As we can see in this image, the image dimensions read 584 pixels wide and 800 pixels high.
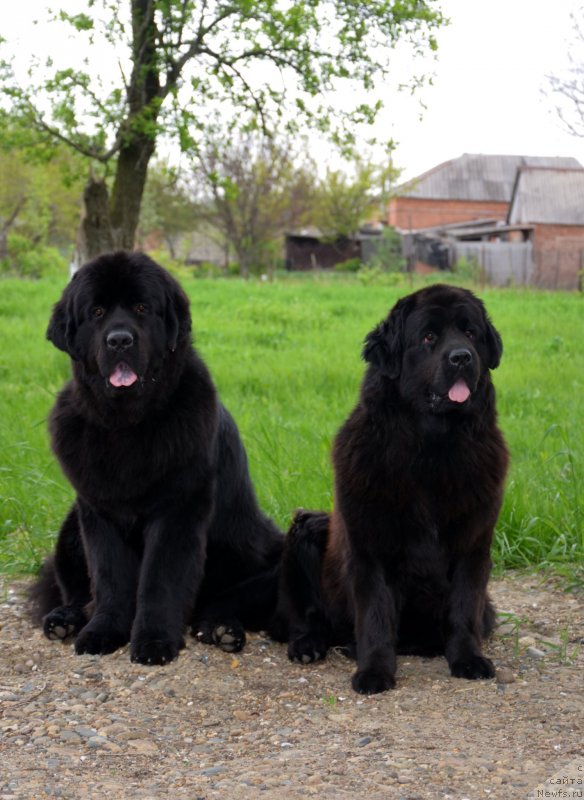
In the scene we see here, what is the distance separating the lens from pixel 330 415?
29.3 ft

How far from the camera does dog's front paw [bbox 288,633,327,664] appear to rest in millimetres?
4211

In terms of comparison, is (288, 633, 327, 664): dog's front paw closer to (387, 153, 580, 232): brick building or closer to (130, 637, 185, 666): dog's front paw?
(130, 637, 185, 666): dog's front paw

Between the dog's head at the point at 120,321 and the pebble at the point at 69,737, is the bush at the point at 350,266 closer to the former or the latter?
the dog's head at the point at 120,321

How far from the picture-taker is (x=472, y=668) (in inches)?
152

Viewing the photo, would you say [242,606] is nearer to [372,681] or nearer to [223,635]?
[223,635]

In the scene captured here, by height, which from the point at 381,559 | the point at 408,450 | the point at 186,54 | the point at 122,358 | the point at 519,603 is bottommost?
the point at 519,603

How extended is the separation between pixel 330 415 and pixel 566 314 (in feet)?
34.2

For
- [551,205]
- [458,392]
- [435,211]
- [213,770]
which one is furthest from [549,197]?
[213,770]

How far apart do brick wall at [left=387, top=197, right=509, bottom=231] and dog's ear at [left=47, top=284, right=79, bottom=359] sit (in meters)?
64.0

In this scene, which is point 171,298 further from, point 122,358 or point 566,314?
point 566,314

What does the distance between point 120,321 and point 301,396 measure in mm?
6133

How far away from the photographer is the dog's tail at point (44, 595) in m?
4.75

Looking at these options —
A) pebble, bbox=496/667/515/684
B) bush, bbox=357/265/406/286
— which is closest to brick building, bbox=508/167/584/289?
bush, bbox=357/265/406/286

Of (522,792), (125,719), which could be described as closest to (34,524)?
(125,719)
